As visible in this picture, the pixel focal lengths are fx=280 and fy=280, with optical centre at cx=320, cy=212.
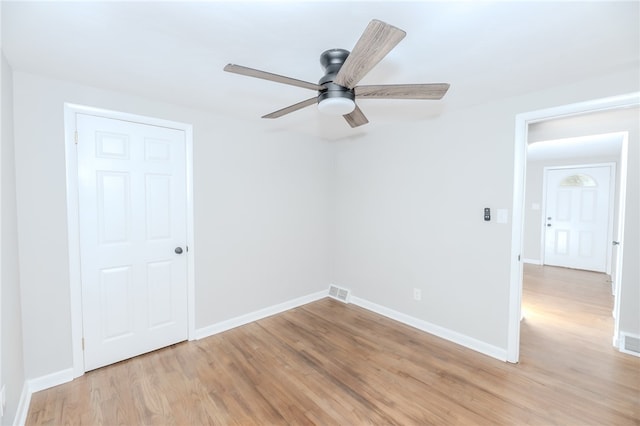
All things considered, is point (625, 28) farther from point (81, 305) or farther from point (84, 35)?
point (81, 305)

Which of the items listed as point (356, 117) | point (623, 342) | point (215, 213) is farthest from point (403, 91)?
point (623, 342)

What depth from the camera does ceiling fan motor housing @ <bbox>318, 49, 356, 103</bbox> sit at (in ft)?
4.99

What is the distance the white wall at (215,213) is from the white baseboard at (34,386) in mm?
48

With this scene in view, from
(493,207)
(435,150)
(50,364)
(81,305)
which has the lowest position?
(50,364)

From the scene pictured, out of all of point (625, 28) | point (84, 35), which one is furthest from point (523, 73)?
point (84, 35)

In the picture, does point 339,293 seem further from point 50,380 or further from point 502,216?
point 50,380

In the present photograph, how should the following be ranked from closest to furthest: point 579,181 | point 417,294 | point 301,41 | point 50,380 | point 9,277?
point 301,41
point 9,277
point 50,380
point 417,294
point 579,181

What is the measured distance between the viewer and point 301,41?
1.57m

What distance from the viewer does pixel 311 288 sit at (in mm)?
3928

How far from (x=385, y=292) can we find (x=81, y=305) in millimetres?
3016

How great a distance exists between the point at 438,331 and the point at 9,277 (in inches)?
138

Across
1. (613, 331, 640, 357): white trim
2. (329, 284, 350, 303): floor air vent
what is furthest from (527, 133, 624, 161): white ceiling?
(329, 284, 350, 303): floor air vent

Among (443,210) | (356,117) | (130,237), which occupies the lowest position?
(130,237)

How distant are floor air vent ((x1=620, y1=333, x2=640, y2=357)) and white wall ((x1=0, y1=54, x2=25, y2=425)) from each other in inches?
181
